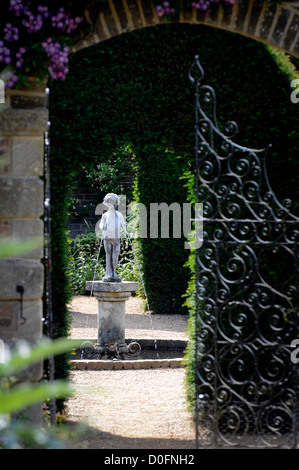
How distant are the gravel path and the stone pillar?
0.69 m

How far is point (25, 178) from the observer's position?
3.75 m

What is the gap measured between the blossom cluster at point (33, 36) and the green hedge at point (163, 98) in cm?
96

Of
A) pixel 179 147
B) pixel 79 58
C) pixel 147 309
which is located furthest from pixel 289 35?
pixel 147 309

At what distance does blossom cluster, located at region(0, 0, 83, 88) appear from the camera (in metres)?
3.55

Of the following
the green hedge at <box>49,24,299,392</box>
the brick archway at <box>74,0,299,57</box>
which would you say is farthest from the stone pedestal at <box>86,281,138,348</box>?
the brick archway at <box>74,0,299,57</box>

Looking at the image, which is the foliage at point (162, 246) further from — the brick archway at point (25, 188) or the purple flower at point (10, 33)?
the purple flower at point (10, 33)

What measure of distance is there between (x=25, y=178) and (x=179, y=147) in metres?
1.54

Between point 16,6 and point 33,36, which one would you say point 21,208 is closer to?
point 33,36

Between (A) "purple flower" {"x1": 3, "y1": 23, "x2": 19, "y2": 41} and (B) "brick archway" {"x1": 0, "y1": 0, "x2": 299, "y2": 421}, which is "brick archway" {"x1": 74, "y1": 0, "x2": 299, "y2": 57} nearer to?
(B) "brick archway" {"x1": 0, "y1": 0, "x2": 299, "y2": 421}

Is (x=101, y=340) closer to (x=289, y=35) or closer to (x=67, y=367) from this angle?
(x=67, y=367)

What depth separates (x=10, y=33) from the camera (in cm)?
355

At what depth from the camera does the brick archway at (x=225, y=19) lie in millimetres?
3889

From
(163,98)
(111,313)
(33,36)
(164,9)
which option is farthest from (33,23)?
(111,313)

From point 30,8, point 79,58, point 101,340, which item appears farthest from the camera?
point 101,340
